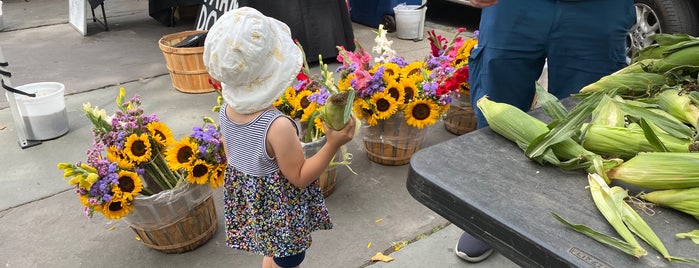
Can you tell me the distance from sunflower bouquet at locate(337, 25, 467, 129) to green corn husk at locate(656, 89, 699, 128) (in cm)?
160

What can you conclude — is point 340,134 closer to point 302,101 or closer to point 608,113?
point 608,113

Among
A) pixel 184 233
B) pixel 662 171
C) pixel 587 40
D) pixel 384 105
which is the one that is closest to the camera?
pixel 662 171

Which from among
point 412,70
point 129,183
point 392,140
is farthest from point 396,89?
point 129,183

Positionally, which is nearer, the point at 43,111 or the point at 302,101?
the point at 302,101

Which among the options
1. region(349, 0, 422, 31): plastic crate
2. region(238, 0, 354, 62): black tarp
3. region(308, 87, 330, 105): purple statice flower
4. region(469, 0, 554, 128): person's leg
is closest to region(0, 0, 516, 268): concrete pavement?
region(308, 87, 330, 105): purple statice flower

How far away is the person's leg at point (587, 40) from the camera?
177cm

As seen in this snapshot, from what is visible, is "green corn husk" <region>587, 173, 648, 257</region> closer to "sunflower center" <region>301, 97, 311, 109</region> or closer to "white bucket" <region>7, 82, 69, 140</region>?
"sunflower center" <region>301, 97, 311, 109</region>

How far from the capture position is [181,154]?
2.21 m

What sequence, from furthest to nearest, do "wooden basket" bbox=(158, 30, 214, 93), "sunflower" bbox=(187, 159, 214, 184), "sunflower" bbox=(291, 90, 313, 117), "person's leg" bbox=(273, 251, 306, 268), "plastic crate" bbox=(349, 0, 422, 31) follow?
"plastic crate" bbox=(349, 0, 422, 31) < "wooden basket" bbox=(158, 30, 214, 93) < "sunflower" bbox=(291, 90, 313, 117) < "sunflower" bbox=(187, 159, 214, 184) < "person's leg" bbox=(273, 251, 306, 268)

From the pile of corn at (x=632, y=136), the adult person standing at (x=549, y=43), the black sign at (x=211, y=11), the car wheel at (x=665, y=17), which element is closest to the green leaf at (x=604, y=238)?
the pile of corn at (x=632, y=136)

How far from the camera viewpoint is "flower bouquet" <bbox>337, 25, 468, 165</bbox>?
2.88 m

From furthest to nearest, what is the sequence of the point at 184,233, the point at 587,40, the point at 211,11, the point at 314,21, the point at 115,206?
the point at 211,11 → the point at 314,21 → the point at 184,233 → the point at 115,206 → the point at 587,40

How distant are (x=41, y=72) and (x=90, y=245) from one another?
3.80m

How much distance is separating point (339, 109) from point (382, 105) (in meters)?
1.56
